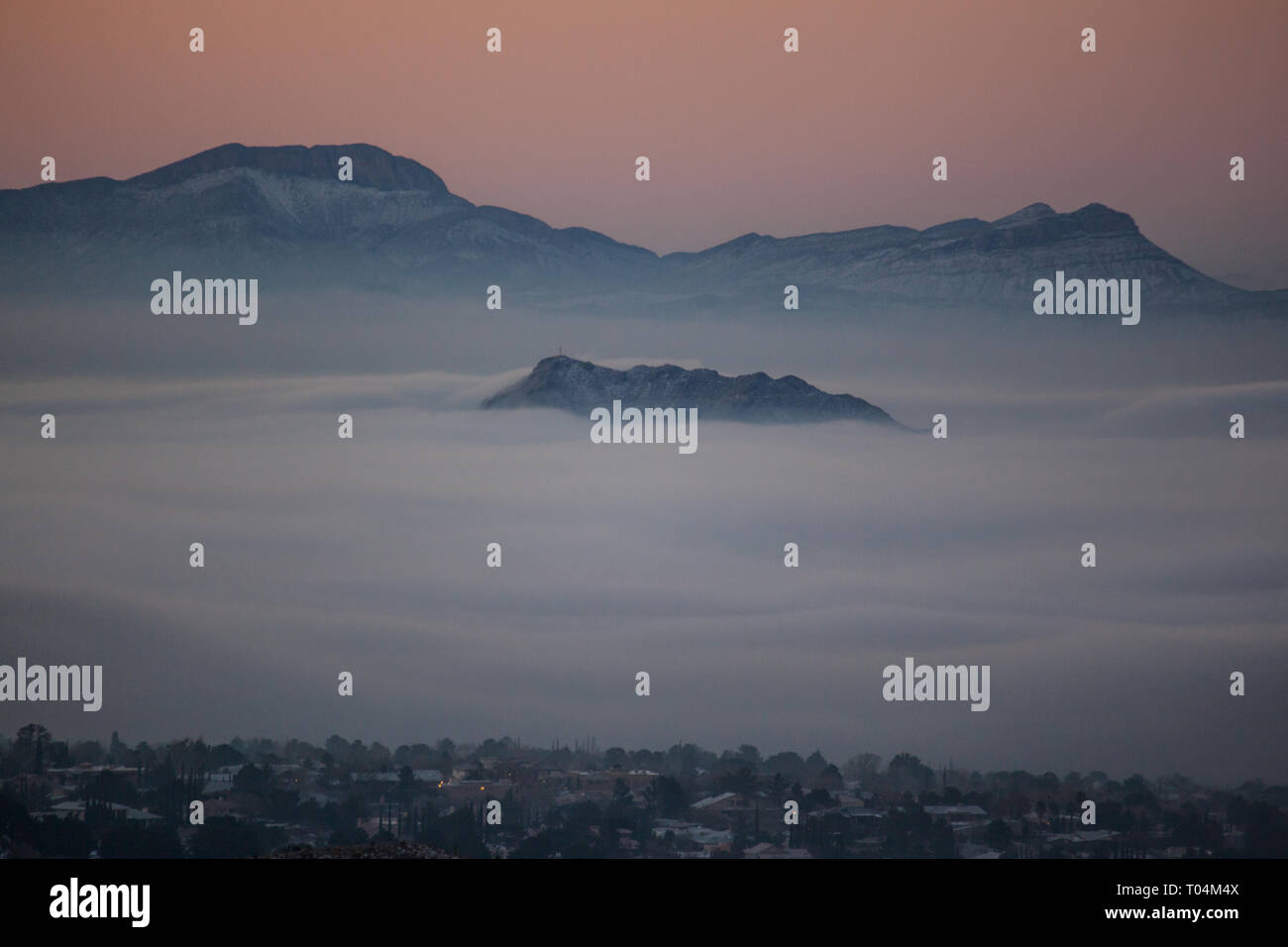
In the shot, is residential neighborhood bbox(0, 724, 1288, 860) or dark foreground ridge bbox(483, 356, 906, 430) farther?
dark foreground ridge bbox(483, 356, 906, 430)

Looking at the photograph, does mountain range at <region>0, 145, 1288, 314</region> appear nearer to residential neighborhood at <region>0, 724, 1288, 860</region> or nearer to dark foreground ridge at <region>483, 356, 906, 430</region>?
dark foreground ridge at <region>483, 356, 906, 430</region>

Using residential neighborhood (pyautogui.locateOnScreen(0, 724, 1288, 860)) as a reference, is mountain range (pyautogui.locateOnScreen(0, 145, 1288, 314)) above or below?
above

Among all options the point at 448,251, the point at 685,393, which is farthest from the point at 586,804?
the point at 448,251

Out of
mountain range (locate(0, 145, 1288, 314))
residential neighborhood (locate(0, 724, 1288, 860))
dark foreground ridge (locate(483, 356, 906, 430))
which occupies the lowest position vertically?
residential neighborhood (locate(0, 724, 1288, 860))

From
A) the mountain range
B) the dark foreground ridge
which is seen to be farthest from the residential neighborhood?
the mountain range

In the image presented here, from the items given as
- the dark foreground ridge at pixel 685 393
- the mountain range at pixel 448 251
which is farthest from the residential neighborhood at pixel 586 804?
the mountain range at pixel 448 251
